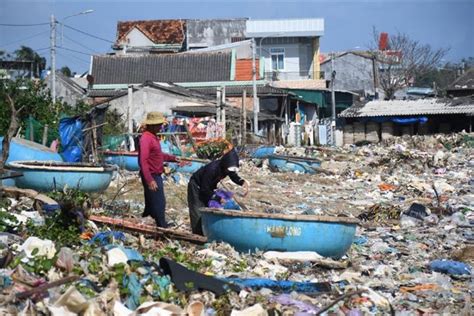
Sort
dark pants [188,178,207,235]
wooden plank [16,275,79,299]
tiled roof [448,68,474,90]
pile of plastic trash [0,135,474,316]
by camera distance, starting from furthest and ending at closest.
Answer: tiled roof [448,68,474,90]
dark pants [188,178,207,235]
pile of plastic trash [0,135,474,316]
wooden plank [16,275,79,299]

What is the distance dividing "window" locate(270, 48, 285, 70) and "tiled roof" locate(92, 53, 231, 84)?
8950mm

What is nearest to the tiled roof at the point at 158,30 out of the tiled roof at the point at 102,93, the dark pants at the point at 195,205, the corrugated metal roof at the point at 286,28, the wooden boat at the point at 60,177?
the corrugated metal roof at the point at 286,28

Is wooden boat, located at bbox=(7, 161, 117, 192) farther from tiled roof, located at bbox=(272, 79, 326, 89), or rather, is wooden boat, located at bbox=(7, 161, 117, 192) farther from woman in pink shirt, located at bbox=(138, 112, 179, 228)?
tiled roof, located at bbox=(272, 79, 326, 89)

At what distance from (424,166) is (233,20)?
30.9 metres

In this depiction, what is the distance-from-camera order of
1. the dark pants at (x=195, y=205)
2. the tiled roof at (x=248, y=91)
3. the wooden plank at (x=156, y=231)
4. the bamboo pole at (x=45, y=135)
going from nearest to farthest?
the wooden plank at (x=156, y=231), the dark pants at (x=195, y=205), the bamboo pole at (x=45, y=135), the tiled roof at (x=248, y=91)

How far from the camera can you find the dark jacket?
8.33 metres

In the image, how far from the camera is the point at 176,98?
3105 cm

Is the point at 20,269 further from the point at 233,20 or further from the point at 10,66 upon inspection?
the point at 233,20

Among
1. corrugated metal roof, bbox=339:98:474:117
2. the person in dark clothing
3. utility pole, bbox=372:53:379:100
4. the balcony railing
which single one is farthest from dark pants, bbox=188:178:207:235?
utility pole, bbox=372:53:379:100

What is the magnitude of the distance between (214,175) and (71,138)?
8056 millimetres

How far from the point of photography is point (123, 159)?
16812mm

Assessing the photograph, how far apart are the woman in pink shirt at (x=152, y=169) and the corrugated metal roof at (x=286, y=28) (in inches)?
1537

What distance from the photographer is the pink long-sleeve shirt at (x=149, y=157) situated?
8.56m

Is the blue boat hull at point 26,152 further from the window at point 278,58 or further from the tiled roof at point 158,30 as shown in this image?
the tiled roof at point 158,30
